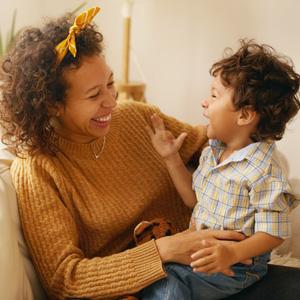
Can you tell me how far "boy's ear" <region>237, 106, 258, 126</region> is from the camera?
1309 mm

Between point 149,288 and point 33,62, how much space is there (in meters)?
0.70

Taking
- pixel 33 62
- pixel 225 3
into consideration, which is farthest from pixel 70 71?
pixel 225 3

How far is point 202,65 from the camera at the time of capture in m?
2.75

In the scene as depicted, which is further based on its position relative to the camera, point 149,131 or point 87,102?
point 149,131

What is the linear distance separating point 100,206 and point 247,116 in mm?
511

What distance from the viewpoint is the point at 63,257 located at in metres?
1.19

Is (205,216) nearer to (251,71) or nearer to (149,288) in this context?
(149,288)

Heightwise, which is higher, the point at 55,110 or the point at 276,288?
the point at 55,110

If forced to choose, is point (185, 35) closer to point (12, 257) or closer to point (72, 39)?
point (72, 39)

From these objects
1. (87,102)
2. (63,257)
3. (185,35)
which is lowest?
(63,257)

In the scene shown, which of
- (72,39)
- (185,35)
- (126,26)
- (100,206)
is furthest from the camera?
(185,35)

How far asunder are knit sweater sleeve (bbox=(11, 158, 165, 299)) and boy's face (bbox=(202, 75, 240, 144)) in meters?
0.40

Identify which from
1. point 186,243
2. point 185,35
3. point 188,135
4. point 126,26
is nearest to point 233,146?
point 188,135

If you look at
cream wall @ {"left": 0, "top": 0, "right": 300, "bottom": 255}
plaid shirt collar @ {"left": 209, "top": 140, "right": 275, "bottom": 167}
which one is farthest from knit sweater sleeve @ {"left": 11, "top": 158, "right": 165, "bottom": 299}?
cream wall @ {"left": 0, "top": 0, "right": 300, "bottom": 255}
